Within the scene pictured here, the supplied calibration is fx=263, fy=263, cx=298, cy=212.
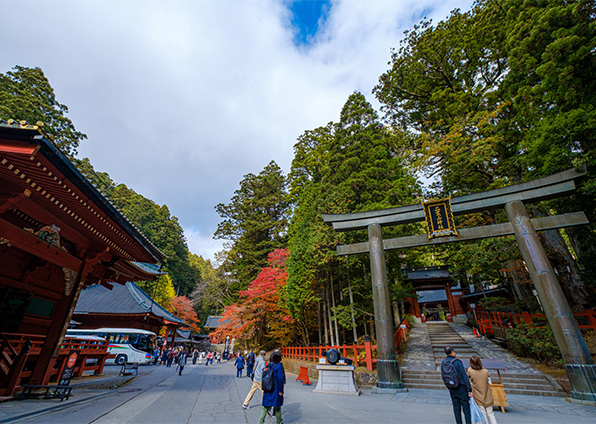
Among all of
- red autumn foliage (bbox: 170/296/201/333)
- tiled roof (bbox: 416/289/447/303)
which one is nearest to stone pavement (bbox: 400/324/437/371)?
tiled roof (bbox: 416/289/447/303)

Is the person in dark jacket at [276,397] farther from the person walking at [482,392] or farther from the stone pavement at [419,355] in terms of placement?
the stone pavement at [419,355]

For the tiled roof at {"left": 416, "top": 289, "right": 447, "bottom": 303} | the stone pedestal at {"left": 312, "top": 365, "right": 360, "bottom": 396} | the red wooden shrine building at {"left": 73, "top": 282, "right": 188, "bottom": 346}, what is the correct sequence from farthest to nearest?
the tiled roof at {"left": 416, "top": 289, "right": 447, "bottom": 303} < the red wooden shrine building at {"left": 73, "top": 282, "right": 188, "bottom": 346} < the stone pedestal at {"left": 312, "top": 365, "right": 360, "bottom": 396}

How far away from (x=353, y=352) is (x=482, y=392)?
830 centimetres

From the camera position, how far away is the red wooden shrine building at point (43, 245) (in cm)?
426

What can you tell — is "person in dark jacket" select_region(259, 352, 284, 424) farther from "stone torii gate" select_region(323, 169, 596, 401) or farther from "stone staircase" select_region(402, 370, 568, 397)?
"stone staircase" select_region(402, 370, 568, 397)

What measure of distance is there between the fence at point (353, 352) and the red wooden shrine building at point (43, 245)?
7.34 metres

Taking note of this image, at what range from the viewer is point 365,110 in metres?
15.0

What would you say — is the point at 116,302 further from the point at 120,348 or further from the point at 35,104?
the point at 35,104

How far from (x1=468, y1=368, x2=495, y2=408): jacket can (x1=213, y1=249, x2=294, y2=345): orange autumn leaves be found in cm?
1128

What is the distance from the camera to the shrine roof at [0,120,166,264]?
3816 millimetres

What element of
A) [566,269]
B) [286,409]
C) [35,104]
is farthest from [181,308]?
[566,269]

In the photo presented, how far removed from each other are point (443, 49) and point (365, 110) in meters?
4.47

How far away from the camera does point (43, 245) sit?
5.91 m

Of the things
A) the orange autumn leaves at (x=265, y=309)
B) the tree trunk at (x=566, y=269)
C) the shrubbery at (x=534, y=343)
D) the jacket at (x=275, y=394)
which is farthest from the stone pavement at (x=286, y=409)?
the orange autumn leaves at (x=265, y=309)
